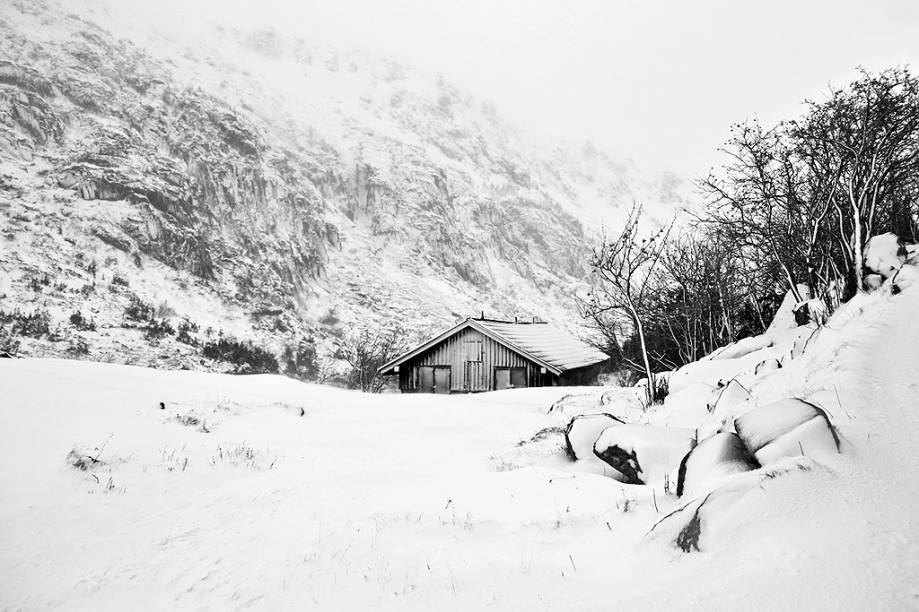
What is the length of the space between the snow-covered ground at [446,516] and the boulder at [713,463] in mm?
269

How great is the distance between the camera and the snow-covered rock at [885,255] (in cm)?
733

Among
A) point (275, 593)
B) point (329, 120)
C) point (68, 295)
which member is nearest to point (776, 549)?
point (275, 593)

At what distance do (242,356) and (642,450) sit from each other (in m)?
35.1

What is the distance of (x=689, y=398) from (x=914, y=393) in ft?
13.8

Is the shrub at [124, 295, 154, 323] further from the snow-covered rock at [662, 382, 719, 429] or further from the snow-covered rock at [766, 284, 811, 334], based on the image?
the snow-covered rock at [766, 284, 811, 334]

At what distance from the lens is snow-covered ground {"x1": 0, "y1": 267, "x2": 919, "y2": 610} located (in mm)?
2408

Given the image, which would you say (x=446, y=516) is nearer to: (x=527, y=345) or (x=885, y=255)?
(x=885, y=255)

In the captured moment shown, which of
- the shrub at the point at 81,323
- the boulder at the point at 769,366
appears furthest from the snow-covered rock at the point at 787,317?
the shrub at the point at 81,323

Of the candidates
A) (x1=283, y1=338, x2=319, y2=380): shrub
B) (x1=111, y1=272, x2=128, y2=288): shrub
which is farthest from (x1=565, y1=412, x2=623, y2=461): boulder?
(x1=111, y1=272, x2=128, y2=288): shrub

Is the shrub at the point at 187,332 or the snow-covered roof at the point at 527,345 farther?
the shrub at the point at 187,332

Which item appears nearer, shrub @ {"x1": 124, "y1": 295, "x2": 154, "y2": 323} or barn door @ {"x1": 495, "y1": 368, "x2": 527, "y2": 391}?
barn door @ {"x1": 495, "y1": 368, "x2": 527, "y2": 391}

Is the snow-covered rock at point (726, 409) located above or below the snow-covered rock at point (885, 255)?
below

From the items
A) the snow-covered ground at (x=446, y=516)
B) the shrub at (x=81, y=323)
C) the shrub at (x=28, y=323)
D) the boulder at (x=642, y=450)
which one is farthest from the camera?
the shrub at (x=81, y=323)

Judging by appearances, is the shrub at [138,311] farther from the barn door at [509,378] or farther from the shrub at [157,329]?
the barn door at [509,378]
